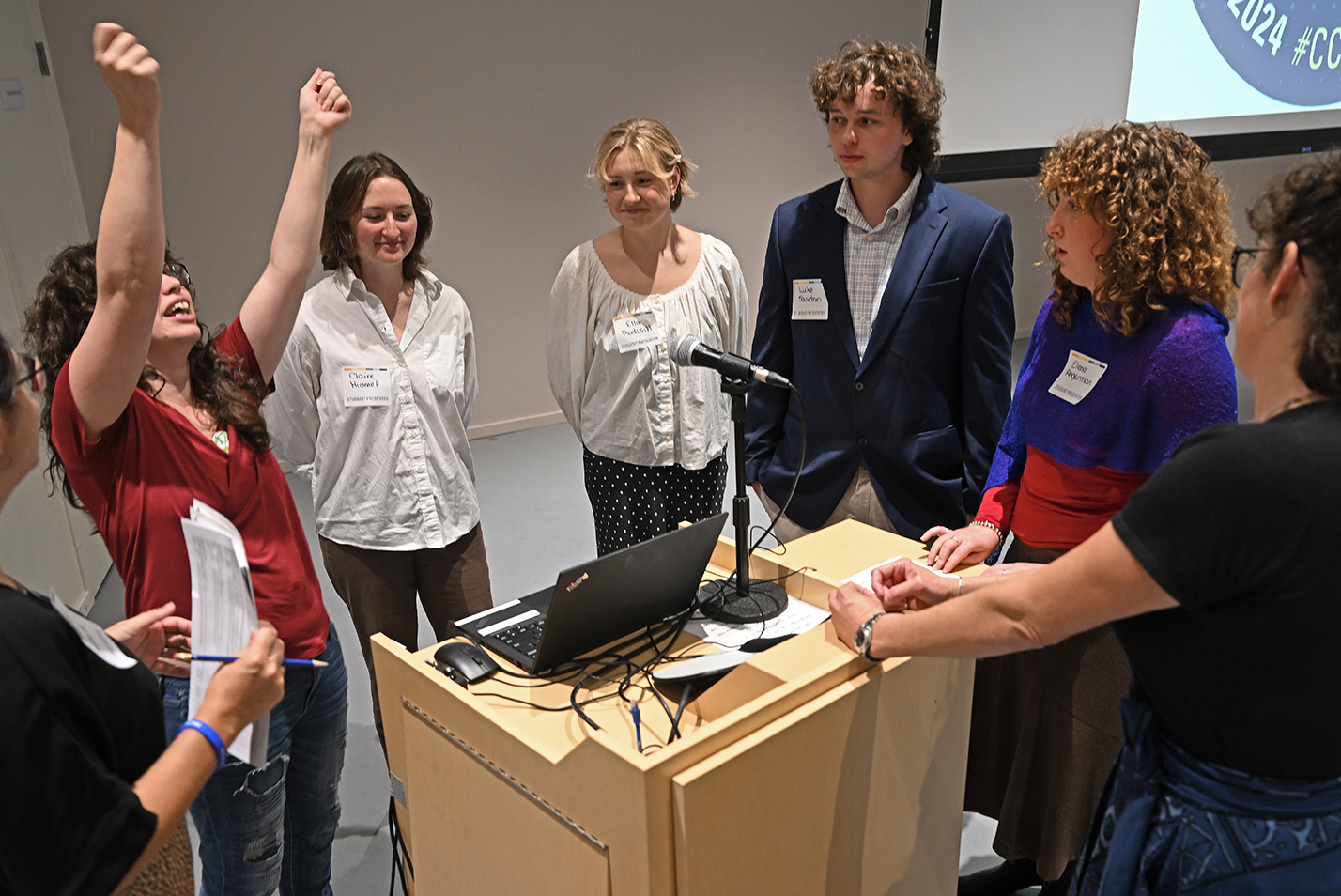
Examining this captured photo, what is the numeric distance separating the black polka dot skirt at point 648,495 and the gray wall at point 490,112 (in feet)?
9.01

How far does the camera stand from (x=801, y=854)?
1393 mm

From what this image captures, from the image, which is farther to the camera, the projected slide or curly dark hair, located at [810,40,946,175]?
the projected slide

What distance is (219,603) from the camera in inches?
43.4

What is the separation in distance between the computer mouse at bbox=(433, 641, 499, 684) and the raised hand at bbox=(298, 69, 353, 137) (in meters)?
0.93

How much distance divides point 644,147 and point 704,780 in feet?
5.72

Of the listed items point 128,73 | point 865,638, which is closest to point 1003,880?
point 865,638

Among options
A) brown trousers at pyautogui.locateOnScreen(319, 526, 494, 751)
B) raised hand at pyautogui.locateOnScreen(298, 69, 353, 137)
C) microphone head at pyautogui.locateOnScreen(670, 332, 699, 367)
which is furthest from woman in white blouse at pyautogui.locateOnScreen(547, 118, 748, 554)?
raised hand at pyautogui.locateOnScreen(298, 69, 353, 137)

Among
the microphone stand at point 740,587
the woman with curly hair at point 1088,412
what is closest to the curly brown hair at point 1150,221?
the woman with curly hair at point 1088,412

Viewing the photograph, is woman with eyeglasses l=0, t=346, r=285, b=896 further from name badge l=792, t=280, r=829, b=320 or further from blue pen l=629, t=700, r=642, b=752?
name badge l=792, t=280, r=829, b=320

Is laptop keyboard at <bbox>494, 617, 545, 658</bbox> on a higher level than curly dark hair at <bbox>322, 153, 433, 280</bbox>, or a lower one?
lower

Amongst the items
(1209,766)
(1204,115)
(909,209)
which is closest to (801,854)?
(1209,766)

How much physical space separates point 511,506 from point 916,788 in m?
3.07

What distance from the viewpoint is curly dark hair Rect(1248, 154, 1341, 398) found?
3.26 feet

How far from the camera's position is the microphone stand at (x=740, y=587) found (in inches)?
66.5
